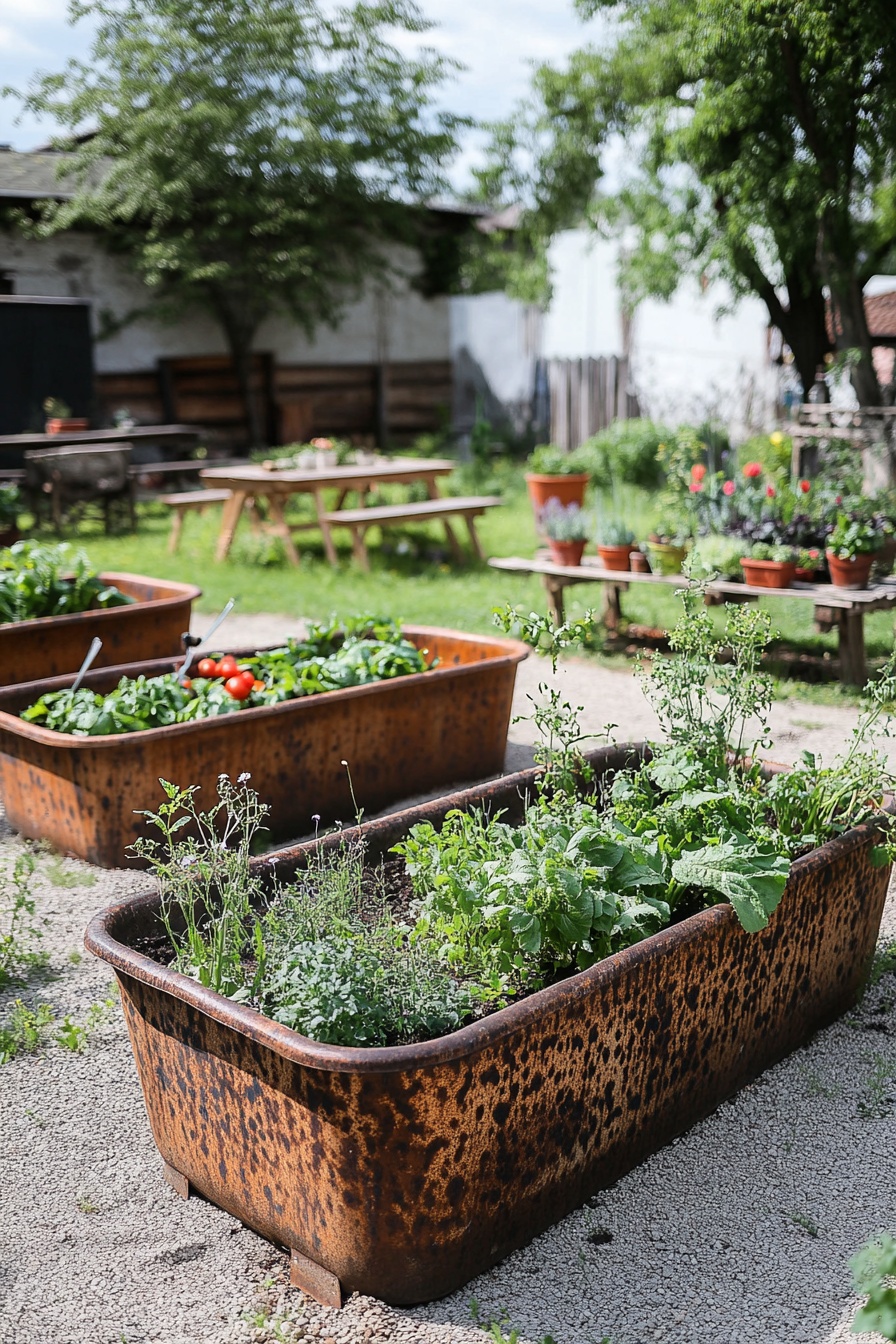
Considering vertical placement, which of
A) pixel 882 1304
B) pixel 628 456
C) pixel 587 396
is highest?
pixel 587 396

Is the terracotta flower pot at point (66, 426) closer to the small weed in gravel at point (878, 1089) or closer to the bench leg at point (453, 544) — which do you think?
the bench leg at point (453, 544)

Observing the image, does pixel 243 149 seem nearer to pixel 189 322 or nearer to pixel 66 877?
pixel 189 322

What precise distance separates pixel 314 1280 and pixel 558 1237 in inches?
18.3

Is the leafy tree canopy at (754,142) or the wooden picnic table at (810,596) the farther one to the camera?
the leafy tree canopy at (754,142)

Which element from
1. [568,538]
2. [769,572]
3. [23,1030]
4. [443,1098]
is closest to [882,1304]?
[443,1098]

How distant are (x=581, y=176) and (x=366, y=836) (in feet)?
41.2

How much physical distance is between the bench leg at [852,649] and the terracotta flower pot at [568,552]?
156 centimetres

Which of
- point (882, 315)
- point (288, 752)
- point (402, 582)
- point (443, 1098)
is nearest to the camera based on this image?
point (443, 1098)

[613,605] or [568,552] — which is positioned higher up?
[568,552]

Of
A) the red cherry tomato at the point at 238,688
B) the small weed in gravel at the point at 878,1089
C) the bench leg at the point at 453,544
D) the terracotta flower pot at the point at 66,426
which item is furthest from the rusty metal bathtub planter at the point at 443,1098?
the terracotta flower pot at the point at 66,426

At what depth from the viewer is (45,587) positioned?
5754 millimetres

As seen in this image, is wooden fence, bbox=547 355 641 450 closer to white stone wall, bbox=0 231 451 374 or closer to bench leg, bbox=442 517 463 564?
white stone wall, bbox=0 231 451 374

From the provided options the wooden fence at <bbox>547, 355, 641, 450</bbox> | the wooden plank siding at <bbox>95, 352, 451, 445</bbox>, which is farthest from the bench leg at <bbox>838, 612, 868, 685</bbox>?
the wooden plank siding at <bbox>95, 352, 451, 445</bbox>

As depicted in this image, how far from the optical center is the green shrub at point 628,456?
491 inches
